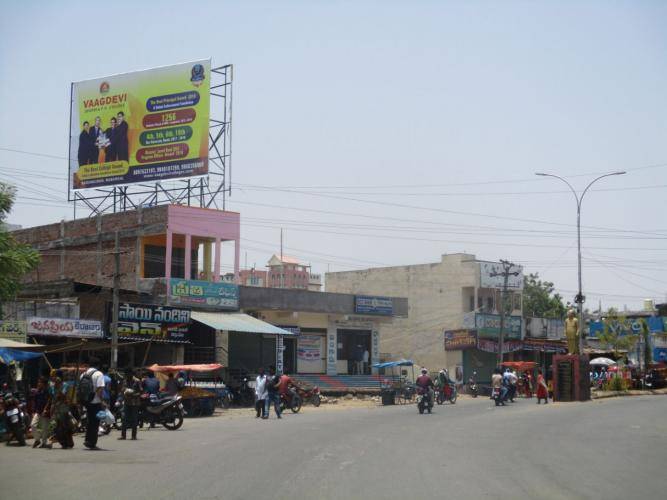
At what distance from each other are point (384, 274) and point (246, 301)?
26.7m

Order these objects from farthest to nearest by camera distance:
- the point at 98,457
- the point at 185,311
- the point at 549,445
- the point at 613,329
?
the point at 613,329 < the point at 185,311 < the point at 549,445 < the point at 98,457

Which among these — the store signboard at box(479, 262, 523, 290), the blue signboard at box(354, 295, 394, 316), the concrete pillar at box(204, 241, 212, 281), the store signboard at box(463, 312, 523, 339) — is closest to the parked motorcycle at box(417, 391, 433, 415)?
the concrete pillar at box(204, 241, 212, 281)

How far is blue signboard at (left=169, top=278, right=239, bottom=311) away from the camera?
4272 centimetres

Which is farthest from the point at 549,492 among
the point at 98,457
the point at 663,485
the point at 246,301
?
the point at 246,301

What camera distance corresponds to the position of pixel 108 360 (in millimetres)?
40719

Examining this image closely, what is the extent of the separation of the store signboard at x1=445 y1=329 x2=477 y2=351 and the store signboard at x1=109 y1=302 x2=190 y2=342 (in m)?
25.9

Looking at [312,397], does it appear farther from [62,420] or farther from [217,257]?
[62,420]

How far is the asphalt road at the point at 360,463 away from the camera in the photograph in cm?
1152

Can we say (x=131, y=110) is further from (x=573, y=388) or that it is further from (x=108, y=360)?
(x=573, y=388)

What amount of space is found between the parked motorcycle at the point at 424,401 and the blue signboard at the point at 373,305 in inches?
837

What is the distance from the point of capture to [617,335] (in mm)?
50094

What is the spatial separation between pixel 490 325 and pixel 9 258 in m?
39.9

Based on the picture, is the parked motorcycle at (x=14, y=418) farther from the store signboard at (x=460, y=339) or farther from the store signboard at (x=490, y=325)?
the store signboard at (x=490, y=325)

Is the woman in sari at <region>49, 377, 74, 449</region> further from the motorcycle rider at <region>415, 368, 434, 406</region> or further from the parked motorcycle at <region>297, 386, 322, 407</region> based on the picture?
the parked motorcycle at <region>297, 386, 322, 407</region>
